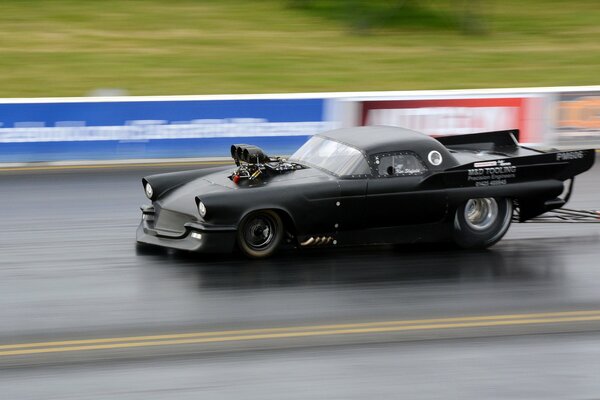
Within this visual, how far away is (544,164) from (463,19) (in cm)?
2134

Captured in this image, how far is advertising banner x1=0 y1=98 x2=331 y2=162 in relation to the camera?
16.0 metres

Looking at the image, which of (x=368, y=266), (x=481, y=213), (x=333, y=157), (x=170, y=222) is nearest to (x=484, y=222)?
(x=481, y=213)

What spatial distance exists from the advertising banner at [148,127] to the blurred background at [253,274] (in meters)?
0.02

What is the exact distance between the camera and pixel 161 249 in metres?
10.9

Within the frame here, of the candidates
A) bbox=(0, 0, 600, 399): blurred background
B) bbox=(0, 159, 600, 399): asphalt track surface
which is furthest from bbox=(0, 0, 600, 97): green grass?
bbox=(0, 159, 600, 399): asphalt track surface

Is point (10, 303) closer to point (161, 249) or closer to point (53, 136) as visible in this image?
point (161, 249)

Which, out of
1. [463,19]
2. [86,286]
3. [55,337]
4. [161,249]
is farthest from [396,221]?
[463,19]

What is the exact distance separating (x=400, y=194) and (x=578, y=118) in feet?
27.5

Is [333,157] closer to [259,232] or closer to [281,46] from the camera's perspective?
[259,232]

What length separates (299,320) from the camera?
866cm

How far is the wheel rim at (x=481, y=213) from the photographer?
11047 millimetres

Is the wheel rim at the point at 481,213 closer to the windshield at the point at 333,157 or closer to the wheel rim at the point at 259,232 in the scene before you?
the windshield at the point at 333,157

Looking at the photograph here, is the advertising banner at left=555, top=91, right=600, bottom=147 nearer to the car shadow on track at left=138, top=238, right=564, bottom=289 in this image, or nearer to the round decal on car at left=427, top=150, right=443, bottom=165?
the car shadow on track at left=138, top=238, right=564, bottom=289

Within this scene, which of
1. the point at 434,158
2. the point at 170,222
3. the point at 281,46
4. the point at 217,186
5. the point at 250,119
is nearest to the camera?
the point at 170,222
